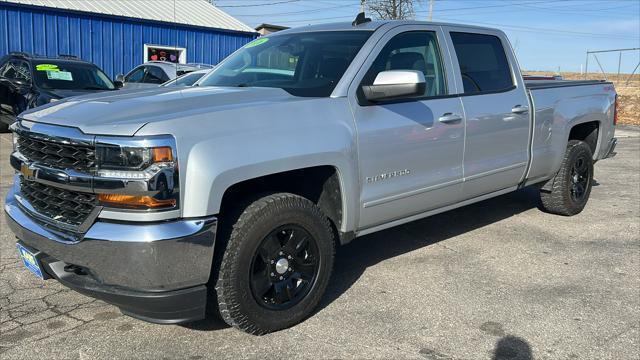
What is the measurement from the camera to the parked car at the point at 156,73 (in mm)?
13250

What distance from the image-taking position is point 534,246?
521 centimetres

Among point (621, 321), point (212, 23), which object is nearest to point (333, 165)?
point (621, 321)

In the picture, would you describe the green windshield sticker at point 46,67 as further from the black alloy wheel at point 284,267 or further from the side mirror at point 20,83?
the black alloy wheel at point 284,267

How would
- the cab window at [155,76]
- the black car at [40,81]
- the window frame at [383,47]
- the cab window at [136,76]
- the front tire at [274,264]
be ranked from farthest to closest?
the cab window at [136,76]
the cab window at [155,76]
the black car at [40,81]
the window frame at [383,47]
the front tire at [274,264]

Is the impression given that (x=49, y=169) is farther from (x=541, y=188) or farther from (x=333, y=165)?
(x=541, y=188)

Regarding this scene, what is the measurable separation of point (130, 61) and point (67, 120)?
56.9 ft

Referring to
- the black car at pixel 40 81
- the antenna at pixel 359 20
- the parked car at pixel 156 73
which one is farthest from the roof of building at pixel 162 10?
the antenna at pixel 359 20

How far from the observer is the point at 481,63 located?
491cm

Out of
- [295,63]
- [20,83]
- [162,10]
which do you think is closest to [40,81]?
[20,83]

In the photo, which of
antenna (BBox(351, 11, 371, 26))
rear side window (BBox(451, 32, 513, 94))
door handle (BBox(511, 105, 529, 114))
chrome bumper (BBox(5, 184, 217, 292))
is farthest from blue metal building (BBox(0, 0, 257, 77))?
chrome bumper (BBox(5, 184, 217, 292))

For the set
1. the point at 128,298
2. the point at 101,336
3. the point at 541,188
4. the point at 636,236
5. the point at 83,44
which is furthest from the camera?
the point at 83,44

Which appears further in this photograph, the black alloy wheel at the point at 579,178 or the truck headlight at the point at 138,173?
the black alloy wheel at the point at 579,178

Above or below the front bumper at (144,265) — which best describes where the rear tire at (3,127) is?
below

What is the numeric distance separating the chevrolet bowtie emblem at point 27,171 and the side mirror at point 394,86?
2057 mm
